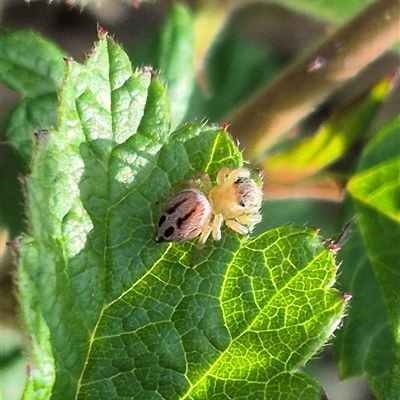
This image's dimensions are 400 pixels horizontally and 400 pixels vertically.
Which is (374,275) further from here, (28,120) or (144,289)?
(28,120)

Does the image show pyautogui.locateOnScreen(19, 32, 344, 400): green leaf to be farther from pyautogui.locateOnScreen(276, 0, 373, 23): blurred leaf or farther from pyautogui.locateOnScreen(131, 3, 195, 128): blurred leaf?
pyautogui.locateOnScreen(276, 0, 373, 23): blurred leaf

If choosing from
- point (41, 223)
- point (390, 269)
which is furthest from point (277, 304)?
point (390, 269)

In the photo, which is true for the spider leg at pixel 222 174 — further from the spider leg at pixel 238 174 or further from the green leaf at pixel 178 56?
the green leaf at pixel 178 56

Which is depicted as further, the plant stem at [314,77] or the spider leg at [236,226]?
the plant stem at [314,77]

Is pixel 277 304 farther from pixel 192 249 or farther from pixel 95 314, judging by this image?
pixel 95 314

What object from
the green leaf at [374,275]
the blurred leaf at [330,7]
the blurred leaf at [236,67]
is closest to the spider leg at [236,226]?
the green leaf at [374,275]

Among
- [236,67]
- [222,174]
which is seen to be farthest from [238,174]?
[236,67]
